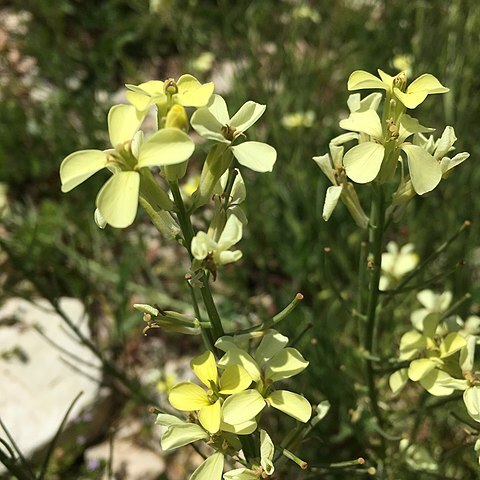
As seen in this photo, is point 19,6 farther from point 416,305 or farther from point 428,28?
point 416,305

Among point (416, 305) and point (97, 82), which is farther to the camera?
point (97, 82)

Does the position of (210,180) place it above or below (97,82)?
above

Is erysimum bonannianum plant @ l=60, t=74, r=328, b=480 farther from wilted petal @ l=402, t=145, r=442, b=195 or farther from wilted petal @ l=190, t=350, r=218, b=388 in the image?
wilted petal @ l=402, t=145, r=442, b=195

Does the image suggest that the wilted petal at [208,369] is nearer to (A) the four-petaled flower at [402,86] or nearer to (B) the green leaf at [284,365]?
(B) the green leaf at [284,365]

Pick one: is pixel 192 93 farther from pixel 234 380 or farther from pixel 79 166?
pixel 234 380

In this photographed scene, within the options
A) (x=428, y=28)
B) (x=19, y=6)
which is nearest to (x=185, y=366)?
(x=428, y=28)

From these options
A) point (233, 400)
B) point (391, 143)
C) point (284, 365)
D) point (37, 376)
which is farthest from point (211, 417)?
point (37, 376)
